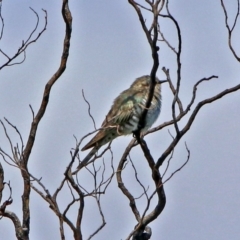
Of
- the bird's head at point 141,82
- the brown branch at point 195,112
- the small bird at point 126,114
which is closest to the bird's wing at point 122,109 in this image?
the small bird at point 126,114

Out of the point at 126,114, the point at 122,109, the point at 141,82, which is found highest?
the point at 141,82

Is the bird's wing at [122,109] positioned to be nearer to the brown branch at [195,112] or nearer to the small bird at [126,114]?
the small bird at [126,114]

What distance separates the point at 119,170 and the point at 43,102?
1059 millimetres

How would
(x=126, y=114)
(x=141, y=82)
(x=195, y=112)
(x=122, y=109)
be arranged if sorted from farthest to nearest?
(x=141, y=82) → (x=122, y=109) → (x=126, y=114) → (x=195, y=112)

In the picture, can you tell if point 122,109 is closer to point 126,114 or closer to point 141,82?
point 126,114

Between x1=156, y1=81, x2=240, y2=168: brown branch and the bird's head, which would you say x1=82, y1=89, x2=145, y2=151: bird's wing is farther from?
x1=156, y1=81, x2=240, y2=168: brown branch

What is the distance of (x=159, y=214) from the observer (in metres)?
7.07

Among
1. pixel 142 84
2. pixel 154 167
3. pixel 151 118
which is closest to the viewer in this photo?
pixel 154 167

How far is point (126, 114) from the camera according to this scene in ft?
33.9

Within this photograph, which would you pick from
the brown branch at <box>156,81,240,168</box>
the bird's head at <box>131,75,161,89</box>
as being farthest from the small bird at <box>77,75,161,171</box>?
the brown branch at <box>156,81,240,168</box>

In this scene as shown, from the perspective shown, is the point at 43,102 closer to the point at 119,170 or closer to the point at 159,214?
the point at 119,170

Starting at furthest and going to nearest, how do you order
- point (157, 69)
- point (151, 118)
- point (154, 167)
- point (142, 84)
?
1. point (142, 84)
2. point (151, 118)
3. point (154, 167)
4. point (157, 69)

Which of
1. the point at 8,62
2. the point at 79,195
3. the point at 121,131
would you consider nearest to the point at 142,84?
the point at 121,131

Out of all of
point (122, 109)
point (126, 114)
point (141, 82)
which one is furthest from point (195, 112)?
point (141, 82)
